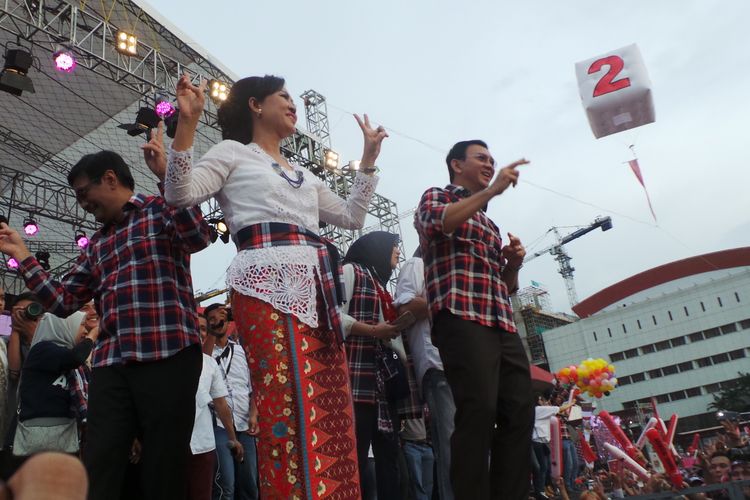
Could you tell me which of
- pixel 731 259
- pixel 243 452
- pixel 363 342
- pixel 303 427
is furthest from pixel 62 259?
pixel 731 259

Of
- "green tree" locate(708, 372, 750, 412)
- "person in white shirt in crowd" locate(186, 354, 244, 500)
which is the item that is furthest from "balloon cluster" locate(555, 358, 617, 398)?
"green tree" locate(708, 372, 750, 412)

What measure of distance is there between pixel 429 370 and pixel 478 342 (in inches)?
38.7

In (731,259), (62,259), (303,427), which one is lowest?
(303,427)

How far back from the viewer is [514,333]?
2.13 meters

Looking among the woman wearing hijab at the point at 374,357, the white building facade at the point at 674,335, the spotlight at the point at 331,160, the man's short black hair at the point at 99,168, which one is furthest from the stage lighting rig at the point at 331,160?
the white building facade at the point at 674,335

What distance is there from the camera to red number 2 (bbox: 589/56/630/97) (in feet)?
19.8

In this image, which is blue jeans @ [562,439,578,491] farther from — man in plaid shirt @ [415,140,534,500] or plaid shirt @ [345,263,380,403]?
man in plaid shirt @ [415,140,534,500]

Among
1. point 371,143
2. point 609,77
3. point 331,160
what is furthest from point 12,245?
point 331,160

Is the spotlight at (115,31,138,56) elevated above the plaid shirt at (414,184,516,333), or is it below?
above

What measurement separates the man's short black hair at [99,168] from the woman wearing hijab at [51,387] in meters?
0.84

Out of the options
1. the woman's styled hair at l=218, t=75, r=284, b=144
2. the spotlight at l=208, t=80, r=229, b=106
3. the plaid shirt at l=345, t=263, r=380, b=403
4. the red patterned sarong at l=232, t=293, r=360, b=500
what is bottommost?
the red patterned sarong at l=232, t=293, r=360, b=500

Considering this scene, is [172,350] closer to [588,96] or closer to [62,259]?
[588,96]

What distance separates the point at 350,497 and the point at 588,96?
5549 millimetres

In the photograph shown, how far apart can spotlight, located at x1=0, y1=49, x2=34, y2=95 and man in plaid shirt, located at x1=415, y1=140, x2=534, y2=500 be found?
748cm
